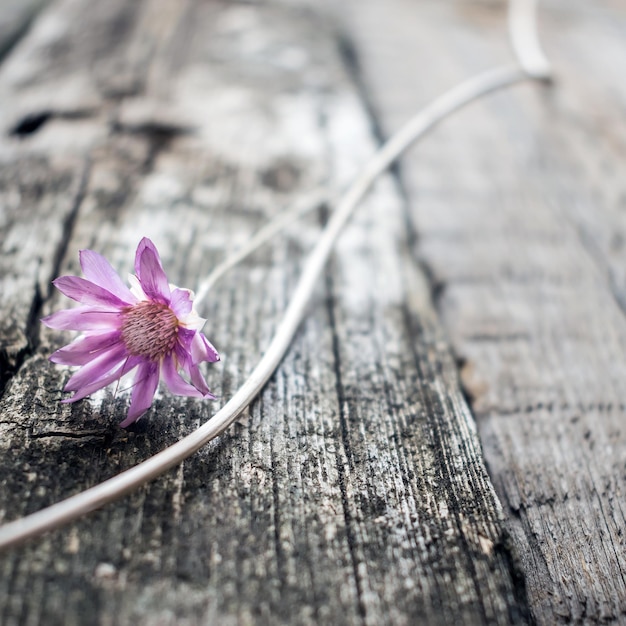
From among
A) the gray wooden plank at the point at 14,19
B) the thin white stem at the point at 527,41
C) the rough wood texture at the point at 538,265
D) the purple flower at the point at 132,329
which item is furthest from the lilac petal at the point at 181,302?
the thin white stem at the point at 527,41

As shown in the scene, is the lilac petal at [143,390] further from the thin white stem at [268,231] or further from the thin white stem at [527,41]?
the thin white stem at [527,41]

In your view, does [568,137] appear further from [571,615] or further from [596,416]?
[571,615]

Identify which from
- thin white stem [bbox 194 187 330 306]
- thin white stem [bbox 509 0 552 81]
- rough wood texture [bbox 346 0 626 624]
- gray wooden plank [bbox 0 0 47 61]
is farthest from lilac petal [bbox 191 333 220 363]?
thin white stem [bbox 509 0 552 81]

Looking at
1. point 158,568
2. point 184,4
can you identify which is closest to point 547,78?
point 184,4

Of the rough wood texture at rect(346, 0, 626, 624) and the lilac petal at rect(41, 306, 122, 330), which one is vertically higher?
the lilac petal at rect(41, 306, 122, 330)

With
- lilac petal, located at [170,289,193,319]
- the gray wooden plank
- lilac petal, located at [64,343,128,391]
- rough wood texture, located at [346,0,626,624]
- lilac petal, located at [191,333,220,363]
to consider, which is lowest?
rough wood texture, located at [346,0,626,624]

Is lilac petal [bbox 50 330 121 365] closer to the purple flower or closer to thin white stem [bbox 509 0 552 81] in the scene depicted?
the purple flower

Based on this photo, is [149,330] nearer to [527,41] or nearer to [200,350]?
[200,350]
